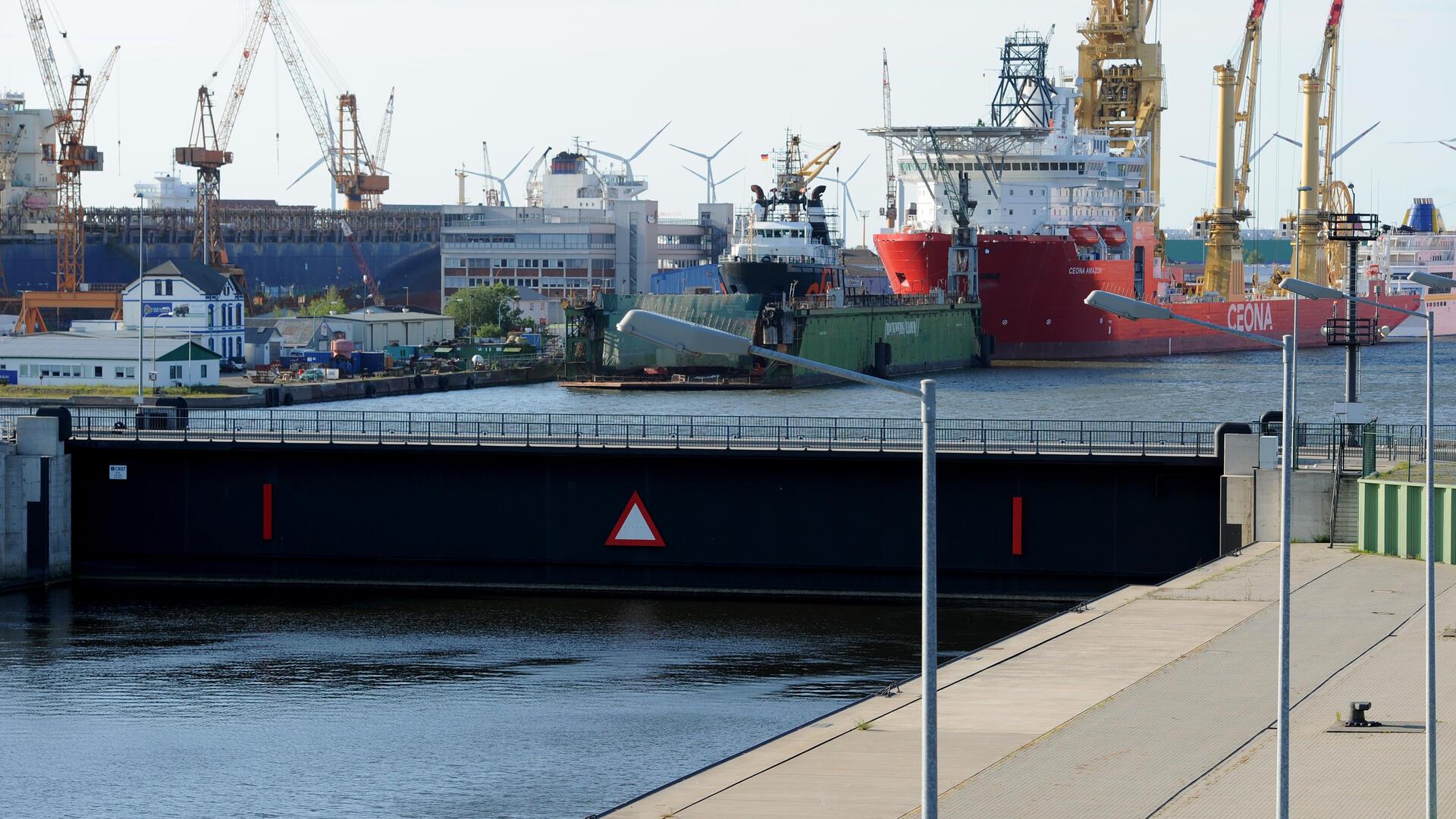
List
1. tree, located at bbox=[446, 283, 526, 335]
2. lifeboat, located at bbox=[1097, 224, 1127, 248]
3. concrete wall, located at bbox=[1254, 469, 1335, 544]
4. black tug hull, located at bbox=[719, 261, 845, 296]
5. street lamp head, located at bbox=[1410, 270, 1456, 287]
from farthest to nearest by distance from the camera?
tree, located at bbox=[446, 283, 526, 335] → lifeboat, located at bbox=[1097, 224, 1127, 248] → black tug hull, located at bbox=[719, 261, 845, 296] → concrete wall, located at bbox=[1254, 469, 1335, 544] → street lamp head, located at bbox=[1410, 270, 1456, 287]

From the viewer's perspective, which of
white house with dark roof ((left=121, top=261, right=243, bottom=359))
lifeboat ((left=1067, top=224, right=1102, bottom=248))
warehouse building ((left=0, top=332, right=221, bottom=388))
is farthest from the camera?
lifeboat ((left=1067, top=224, right=1102, bottom=248))

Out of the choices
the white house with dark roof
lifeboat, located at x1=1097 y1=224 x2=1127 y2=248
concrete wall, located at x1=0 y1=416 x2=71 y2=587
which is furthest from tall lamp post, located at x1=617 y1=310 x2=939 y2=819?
lifeboat, located at x1=1097 y1=224 x2=1127 y2=248

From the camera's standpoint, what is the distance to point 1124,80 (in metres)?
159

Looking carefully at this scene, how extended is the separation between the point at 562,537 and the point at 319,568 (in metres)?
6.67

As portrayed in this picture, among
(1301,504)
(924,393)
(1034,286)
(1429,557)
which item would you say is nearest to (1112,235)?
(1034,286)

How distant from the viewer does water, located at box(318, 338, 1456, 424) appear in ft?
297

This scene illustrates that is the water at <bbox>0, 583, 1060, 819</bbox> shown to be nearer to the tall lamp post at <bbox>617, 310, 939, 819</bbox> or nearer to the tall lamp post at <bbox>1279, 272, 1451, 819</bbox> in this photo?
the tall lamp post at <bbox>1279, 272, 1451, 819</bbox>

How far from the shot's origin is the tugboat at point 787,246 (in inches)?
4973

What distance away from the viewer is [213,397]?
98.9 meters

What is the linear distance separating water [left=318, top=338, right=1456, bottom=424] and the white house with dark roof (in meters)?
13.4

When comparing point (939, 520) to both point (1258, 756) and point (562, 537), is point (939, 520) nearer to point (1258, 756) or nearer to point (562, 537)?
point (562, 537)

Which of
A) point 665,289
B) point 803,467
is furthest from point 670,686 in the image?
point 665,289

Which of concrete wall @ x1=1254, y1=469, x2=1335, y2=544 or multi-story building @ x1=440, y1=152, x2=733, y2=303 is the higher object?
multi-story building @ x1=440, y1=152, x2=733, y2=303

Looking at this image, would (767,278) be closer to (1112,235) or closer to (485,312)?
(485,312)
